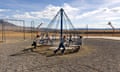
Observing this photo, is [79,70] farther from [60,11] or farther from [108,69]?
[60,11]

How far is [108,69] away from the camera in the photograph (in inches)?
378

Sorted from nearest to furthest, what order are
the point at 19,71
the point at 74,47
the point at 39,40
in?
the point at 19,71, the point at 74,47, the point at 39,40

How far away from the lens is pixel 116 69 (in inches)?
377

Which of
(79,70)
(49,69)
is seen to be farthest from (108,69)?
(49,69)

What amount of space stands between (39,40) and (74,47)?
3.88m

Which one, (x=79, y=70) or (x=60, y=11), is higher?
(x=60, y=11)

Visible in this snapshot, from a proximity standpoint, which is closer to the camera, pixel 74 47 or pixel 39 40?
pixel 74 47

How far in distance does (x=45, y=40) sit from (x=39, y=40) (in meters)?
0.59

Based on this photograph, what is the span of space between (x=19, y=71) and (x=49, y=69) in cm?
136

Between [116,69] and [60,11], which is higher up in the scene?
[60,11]

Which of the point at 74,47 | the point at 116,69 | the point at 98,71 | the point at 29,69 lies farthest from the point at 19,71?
the point at 74,47

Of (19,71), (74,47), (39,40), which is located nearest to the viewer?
(19,71)

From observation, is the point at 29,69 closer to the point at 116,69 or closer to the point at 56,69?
the point at 56,69

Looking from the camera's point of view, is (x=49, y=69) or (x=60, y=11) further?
(x=60, y=11)
